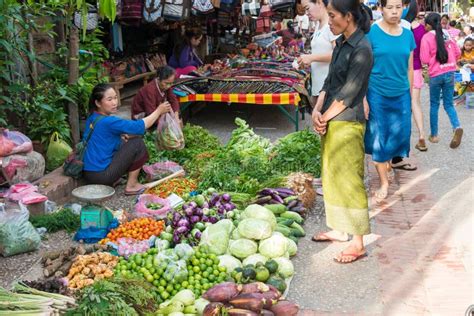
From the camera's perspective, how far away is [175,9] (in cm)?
941

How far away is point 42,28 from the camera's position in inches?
257

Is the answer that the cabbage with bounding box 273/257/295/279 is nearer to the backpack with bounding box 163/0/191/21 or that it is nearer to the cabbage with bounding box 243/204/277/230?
the cabbage with bounding box 243/204/277/230

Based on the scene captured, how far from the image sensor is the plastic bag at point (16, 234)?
4598 mm

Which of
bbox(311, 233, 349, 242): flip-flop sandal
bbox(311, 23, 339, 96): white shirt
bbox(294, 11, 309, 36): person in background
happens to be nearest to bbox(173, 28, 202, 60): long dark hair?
bbox(311, 23, 339, 96): white shirt

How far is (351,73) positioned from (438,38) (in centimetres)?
454

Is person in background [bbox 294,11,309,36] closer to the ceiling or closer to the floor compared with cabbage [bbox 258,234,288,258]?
closer to the ceiling

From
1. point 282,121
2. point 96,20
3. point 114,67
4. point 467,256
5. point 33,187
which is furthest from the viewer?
point 114,67

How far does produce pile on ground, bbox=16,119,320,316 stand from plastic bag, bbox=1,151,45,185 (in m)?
0.75

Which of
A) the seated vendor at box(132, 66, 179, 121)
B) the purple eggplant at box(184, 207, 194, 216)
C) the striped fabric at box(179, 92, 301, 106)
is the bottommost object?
the purple eggplant at box(184, 207, 194, 216)

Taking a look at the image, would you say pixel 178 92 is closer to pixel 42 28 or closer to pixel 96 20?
pixel 96 20

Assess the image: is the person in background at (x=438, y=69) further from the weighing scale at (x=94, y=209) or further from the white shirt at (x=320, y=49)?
the weighing scale at (x=94, y=209)

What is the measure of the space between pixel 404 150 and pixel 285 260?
2.60 meters

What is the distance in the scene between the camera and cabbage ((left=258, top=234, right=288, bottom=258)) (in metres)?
4.31

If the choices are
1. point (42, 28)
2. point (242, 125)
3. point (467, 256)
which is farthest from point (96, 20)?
point (467, 256)
